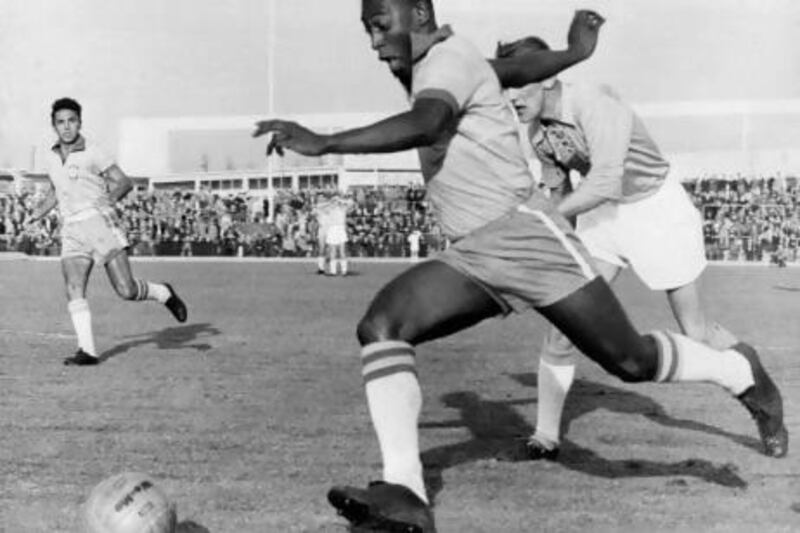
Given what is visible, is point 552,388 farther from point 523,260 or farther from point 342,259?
point 342,259

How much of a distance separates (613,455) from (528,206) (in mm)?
1940

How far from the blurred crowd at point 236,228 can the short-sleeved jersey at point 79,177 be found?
31363 mm

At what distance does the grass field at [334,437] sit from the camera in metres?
5.05

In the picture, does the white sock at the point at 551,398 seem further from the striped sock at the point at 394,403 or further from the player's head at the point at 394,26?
the player's head at the point at 394,26

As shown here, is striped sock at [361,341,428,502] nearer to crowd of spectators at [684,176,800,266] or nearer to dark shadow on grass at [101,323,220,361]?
dark shadow on grass at [101,323,220,361]

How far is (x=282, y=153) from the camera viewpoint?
Answer: 4574 millimetres

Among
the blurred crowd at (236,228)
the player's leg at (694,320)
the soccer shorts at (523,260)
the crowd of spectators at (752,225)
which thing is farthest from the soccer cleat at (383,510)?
the crowd of spectators at (752,225)

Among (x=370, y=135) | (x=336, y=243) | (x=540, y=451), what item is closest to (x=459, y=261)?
(x=370, y=135)

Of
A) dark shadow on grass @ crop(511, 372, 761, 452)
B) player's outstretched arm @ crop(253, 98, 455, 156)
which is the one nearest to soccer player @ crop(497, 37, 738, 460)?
dark shadow on grass @ crop(511, 372, 761, 452)

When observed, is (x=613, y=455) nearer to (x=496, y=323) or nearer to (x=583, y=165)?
(x=583, y=165)

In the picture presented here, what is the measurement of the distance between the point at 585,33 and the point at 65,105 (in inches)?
233

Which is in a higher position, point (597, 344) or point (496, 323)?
point (597, 344)

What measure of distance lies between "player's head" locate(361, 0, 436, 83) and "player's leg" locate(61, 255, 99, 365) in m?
6.28

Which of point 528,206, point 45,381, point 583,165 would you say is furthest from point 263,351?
point 528,206
